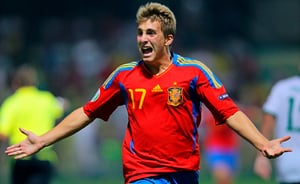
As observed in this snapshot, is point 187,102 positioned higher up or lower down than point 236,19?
lower down

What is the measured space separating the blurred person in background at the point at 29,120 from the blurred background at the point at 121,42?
835 cm

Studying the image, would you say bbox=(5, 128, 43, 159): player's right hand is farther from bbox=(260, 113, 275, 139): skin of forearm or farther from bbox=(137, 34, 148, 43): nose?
bbox=(260, 113, 275, 139): skin of forearm

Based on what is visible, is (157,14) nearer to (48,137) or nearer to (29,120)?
(48,137)

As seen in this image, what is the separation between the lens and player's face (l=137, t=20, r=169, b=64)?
299 inches

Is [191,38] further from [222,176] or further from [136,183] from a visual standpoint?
[136,183]

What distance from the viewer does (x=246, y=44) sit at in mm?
23188

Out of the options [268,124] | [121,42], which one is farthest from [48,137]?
[121,42]

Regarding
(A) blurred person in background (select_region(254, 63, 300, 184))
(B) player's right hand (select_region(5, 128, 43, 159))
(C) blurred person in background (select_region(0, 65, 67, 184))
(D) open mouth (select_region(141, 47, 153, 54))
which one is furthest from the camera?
(C) blurred person in background (select_region(0, 65, 67, 184))

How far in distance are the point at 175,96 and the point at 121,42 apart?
15515 mm

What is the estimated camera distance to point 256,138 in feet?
23.8

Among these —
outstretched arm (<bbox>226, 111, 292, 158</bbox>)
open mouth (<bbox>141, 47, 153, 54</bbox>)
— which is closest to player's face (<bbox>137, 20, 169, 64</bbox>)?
open mouth (<bbox>141, 47, 153, 54</bbox>)

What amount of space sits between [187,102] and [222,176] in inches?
349

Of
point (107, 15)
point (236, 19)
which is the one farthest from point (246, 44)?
point (107, 15)

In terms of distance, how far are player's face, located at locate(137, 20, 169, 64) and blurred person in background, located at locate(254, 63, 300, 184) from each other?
2765mm
